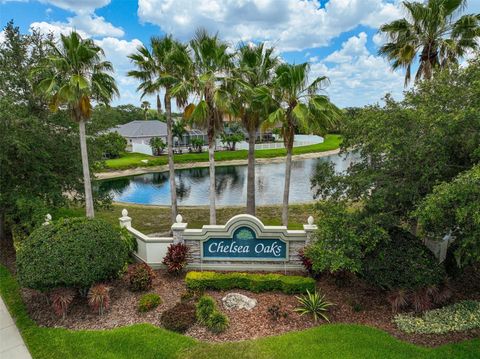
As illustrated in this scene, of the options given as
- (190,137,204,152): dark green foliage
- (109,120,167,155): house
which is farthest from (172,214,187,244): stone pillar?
(109,120,167,155): house

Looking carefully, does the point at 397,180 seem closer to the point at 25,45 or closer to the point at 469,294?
the point at 469,294

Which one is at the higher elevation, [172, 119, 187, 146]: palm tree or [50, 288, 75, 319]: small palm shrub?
[172, 119, 187, 146]: palm tree

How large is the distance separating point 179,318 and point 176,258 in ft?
8.23

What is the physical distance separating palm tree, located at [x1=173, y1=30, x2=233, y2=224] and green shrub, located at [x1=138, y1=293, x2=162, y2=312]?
604 centimetres

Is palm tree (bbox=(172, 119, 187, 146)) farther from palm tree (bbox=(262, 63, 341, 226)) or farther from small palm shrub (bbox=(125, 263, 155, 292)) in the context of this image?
small palm shrub (bbox=(125, 263, 155, 292))

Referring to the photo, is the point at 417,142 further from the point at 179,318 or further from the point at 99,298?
the point at 99,298

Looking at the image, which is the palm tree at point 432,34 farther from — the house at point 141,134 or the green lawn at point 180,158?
the house at point 141,134

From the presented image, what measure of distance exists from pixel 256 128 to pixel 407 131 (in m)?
6.12

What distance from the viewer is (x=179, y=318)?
25.6 ft

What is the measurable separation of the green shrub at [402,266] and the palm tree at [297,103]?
4831 mm

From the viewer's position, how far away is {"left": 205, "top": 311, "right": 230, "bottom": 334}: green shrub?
758cm

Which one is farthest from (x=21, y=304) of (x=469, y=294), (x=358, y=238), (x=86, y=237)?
(x=469, y=294)

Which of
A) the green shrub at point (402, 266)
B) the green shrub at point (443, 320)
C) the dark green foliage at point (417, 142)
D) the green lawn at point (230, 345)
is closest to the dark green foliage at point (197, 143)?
the dark green foliage at point (417, 142)

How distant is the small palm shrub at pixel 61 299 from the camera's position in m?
8.04
